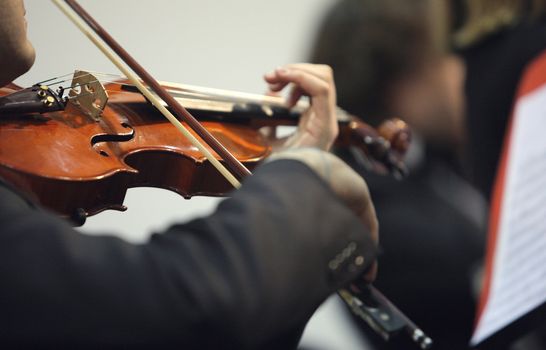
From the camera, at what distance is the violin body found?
0.58 m

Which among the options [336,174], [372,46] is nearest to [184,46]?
[372,46]

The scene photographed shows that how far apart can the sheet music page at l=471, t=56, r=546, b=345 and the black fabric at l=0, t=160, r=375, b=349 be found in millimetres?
404

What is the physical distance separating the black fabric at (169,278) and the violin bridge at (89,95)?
0.22 metres

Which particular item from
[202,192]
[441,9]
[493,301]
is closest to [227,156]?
[202,192]

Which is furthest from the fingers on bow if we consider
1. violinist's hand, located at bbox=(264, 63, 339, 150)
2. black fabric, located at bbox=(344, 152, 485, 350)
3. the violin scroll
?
black fabric, located at bbox=(344, 152, 485, 350)

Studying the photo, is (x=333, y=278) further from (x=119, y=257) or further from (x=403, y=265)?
(x=403, y=265)

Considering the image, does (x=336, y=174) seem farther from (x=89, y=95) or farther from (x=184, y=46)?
(x=184, y=46)

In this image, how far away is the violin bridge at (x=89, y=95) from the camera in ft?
2.33

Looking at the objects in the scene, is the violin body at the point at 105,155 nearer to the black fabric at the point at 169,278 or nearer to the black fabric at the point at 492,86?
the black fabric at the point at 169,278

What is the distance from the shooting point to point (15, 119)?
2.11ft

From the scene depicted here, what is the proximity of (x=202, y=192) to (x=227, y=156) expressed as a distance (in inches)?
4.3

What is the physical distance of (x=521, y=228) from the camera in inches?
33.2

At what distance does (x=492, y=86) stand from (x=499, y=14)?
4.0 inches

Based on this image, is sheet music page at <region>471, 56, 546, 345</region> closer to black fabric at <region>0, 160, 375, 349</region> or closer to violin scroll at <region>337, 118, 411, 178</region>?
violin scroll at <region>337, 118, 411, 178</region>
